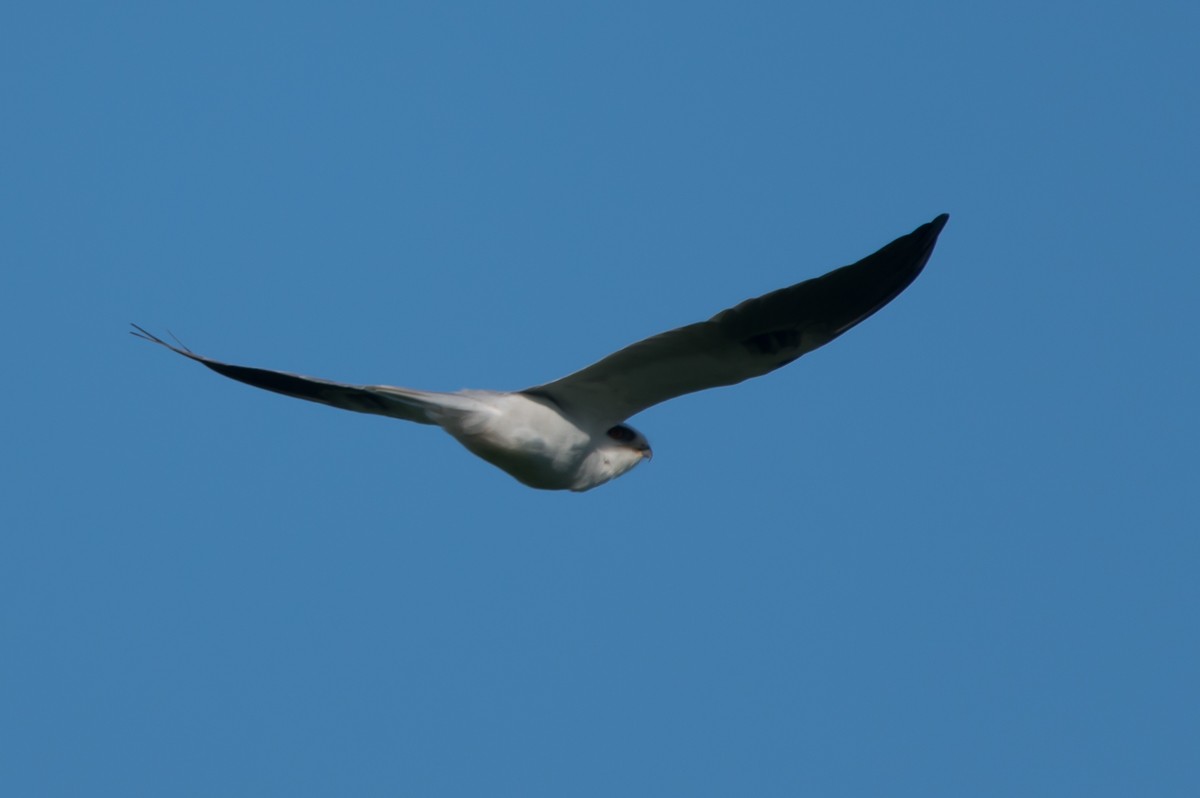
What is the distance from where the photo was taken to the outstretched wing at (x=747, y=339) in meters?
7.90

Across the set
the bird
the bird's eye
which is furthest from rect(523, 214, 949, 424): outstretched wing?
the bird's eye

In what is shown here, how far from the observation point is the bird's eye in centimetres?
A: 941

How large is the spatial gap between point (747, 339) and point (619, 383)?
0.86 m

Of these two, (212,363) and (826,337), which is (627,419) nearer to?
(826,337)

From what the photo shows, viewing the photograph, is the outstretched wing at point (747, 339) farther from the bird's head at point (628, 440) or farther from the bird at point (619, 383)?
the bird's head at point (628, 440)

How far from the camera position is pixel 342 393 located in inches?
338

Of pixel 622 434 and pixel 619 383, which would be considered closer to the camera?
pixel 619 383

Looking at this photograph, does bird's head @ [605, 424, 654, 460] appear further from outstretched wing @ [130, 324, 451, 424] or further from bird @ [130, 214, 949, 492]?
outstretched wing @ [130, 324, 451, 424]

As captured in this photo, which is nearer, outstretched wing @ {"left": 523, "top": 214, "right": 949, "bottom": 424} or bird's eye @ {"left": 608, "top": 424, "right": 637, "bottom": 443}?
outstretched wing @ {"left": 523, "top": 214, "right": 949, "bottom": 424}

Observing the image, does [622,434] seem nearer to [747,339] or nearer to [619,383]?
[619,383]

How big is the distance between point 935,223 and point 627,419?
238cm

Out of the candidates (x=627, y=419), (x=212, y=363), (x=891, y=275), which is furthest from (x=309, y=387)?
(x=891, y=275)

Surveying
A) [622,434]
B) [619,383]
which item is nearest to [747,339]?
[619,383]

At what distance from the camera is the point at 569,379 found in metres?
8.73
